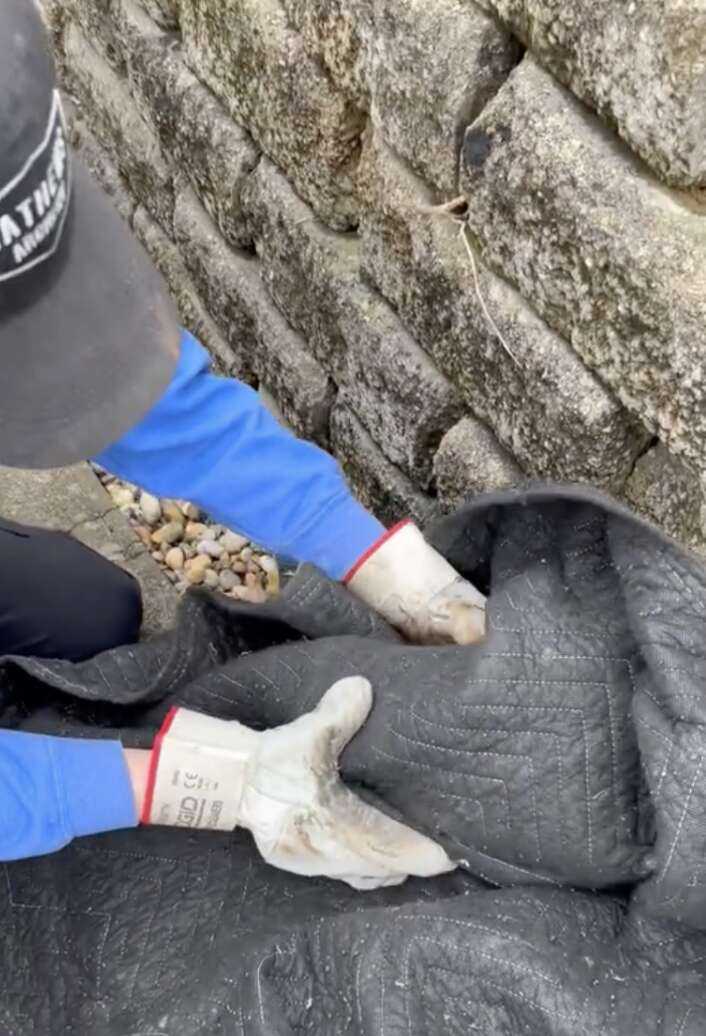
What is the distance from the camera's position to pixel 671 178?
54.8 inches

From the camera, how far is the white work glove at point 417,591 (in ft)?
5.21

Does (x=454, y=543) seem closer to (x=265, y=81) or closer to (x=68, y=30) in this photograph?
(x=265, y=81)

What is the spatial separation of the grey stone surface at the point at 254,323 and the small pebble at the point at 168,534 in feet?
1.29

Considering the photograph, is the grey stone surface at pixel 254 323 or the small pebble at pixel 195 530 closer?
the grey stone surface at pixel 254 323

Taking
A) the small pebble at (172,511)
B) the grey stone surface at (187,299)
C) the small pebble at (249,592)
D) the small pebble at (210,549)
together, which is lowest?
the small pebble at (249,592)

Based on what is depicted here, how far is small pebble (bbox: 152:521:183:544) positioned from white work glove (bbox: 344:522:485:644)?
1.04 m

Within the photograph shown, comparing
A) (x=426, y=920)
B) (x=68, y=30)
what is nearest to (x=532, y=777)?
(x=426, y=920)

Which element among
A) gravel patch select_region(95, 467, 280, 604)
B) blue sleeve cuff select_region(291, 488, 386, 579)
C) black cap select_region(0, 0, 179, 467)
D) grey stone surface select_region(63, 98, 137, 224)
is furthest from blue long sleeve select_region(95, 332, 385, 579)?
grey stone surface select_region(63, 98, 137, 224)

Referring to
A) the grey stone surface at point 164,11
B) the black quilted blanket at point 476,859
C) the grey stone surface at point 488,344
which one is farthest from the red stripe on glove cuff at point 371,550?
the grey stone surface at point 164,11

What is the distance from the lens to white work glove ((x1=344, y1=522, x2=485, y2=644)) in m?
1.59

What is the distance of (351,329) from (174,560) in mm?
770

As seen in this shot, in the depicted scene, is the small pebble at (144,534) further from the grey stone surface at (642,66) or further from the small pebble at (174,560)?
the grey stone surface at (642,66)

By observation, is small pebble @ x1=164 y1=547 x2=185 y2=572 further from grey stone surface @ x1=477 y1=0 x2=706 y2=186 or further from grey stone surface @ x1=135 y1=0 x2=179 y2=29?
grey stone surface @ x1=477 y1=0 x2=706 y2=186

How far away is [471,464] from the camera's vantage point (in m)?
1.98
